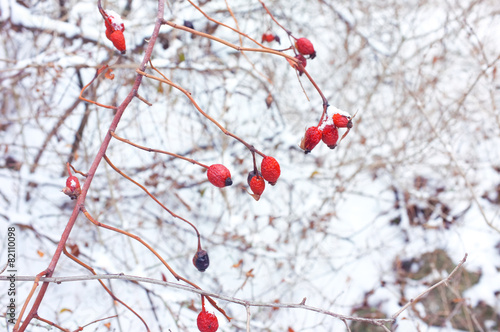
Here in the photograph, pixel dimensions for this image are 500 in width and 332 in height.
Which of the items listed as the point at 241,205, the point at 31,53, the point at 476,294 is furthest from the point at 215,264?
the point at 476,294

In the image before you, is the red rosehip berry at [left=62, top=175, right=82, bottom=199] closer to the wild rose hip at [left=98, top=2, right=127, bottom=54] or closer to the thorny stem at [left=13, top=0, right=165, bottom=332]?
the thorny stem at [left=13, top=0, right=165, bottom=332]

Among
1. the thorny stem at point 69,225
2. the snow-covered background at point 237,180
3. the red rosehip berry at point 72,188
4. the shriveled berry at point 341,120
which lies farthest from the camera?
the snow-covered background at point 237,180

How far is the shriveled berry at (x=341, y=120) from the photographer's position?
35.6 inches

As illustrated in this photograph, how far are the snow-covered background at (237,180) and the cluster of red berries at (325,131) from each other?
1372mm

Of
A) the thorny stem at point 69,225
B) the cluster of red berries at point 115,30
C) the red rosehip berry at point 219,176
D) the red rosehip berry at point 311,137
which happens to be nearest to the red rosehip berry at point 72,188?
the thorny stem at point 69,225

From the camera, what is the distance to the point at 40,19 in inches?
96.5

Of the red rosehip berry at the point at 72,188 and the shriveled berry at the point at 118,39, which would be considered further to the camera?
the shriveled berry at the point at 118,39

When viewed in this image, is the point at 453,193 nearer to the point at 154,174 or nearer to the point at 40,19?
the point at 154,174

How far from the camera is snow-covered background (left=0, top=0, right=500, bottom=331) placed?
2.48 meters

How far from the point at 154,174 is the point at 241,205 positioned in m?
0.80

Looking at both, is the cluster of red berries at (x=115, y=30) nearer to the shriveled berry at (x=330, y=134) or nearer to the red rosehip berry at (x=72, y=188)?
the red rosehip berry at (x=72, y=188)

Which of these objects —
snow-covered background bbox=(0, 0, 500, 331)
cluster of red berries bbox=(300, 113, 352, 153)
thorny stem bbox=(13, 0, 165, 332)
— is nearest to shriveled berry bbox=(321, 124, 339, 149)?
cluster of red berries bbox=(300, 113, 352, 153)

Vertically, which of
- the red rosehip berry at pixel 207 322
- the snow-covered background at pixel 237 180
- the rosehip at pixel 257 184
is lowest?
the red rosehip berry at pixel 207 322

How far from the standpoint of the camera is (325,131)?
93 centimetres
